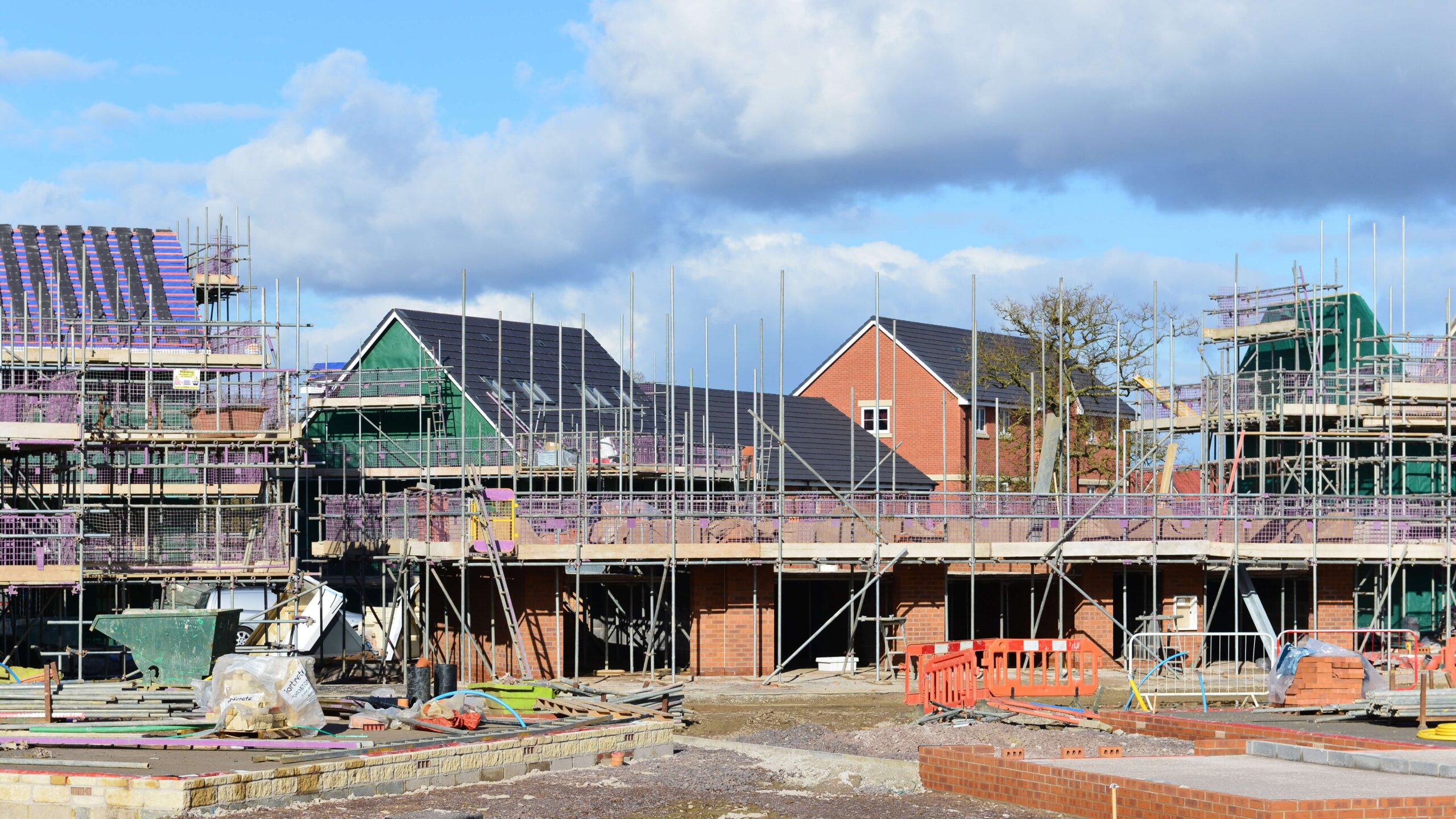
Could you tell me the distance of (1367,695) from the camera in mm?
19859

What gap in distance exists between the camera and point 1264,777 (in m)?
13.8

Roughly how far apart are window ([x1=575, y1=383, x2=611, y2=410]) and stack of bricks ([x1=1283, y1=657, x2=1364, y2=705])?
2310cm

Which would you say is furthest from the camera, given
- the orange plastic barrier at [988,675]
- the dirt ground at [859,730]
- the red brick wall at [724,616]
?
the red brick wall at [724,616]

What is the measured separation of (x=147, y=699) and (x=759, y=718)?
7.94 meters

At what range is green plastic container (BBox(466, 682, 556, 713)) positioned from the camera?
2189 cm

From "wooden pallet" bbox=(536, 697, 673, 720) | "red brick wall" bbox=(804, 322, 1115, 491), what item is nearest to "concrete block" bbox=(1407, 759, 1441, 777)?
"wooden pallet" bbox=(536, 697, 673, 720)

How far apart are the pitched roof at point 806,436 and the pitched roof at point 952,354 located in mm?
2868

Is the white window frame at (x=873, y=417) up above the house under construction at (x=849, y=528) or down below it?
above

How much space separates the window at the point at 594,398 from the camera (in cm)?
4250

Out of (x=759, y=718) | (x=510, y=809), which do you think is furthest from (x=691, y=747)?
(x=510, y=809)

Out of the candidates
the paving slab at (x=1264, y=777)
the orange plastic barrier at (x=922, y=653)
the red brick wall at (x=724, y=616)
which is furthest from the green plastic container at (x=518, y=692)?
the paving slab at (x=1264, y=777)

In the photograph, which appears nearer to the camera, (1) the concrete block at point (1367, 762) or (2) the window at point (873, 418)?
(1) the concrete block at point (1367, 762)

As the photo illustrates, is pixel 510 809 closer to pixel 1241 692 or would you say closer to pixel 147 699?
pixel 147 699

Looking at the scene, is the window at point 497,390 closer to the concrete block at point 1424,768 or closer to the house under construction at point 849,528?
the house under construction at point 849,528
